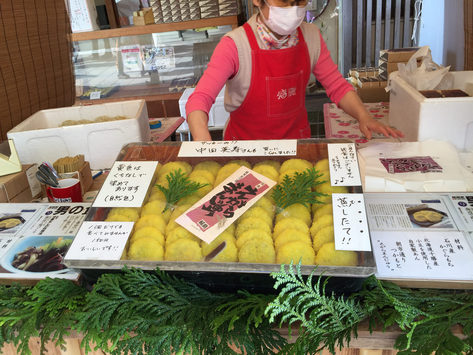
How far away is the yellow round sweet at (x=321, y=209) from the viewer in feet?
3.49

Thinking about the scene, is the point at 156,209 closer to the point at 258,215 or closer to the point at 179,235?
the point at 179,235

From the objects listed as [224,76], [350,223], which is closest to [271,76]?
[224,76]

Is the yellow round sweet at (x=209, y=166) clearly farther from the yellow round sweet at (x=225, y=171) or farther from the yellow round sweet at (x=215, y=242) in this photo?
the yellow round sweet at (x=215, y=242)

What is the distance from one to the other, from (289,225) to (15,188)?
117 centimetres

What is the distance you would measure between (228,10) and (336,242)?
10.7 feet

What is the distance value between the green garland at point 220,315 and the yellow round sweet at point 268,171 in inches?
13.8

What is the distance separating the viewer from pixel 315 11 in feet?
16.9

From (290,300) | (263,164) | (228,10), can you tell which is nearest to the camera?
(290,300)

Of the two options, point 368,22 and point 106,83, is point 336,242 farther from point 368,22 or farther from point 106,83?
point 368,22

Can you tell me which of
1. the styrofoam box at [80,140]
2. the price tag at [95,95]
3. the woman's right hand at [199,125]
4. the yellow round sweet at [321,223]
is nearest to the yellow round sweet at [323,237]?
the yellow round sweet at [321,223]

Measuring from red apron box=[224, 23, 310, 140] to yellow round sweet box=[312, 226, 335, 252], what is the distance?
51.3 inches

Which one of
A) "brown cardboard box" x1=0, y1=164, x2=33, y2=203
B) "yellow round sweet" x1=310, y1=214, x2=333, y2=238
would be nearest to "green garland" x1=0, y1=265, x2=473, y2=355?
"yellow round sweet" x1=310, y1=214, x2=333, y2=238

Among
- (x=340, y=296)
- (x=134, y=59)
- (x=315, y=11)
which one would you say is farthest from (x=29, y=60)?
(x=315, y=11)

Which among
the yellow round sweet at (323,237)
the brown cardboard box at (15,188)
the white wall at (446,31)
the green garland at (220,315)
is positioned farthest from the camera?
the white wall at (446,31)
